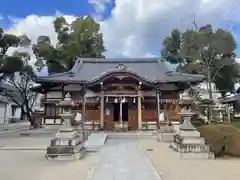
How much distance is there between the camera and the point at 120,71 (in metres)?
19.6

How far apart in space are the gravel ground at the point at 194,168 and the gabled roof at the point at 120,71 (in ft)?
35.9

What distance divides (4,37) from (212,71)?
73.8 ft

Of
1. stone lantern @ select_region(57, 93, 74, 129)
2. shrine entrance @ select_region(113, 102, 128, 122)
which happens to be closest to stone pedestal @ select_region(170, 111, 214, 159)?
stone lantern @ select_region(57, 93, 74, 129)

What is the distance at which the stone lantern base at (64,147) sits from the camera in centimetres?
901

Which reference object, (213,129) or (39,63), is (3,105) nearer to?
(39,63)

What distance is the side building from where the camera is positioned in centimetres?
1984

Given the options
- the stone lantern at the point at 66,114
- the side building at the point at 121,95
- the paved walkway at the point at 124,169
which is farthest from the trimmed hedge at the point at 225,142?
the side building at the point at 121,95

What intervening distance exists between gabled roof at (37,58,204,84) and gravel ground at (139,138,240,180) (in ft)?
35.9

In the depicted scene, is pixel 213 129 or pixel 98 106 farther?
pixel 98 106

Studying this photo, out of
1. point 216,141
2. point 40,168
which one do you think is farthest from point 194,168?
point 40,168

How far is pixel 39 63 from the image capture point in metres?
34.2

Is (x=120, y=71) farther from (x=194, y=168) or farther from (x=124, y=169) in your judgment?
(x=124, y=169)

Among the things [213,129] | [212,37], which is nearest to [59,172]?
[213,129]

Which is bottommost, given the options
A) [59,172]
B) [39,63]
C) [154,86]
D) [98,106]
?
[59,172]
